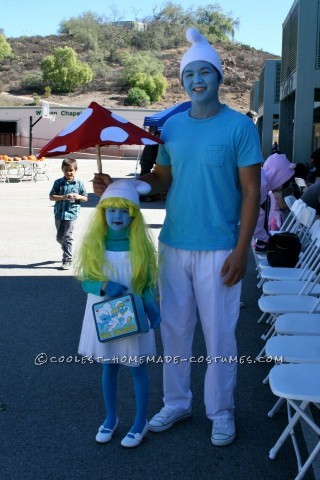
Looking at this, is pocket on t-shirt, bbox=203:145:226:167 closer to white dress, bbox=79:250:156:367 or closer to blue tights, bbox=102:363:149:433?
white dress, bbox=79:250:156:367

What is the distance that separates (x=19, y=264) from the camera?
8.70 m

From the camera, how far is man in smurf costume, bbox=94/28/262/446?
11.2 feet

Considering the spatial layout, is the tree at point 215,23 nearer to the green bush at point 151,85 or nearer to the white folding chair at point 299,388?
the green bush at point 151,85

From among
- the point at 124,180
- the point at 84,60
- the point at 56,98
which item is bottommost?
the point at 124,180

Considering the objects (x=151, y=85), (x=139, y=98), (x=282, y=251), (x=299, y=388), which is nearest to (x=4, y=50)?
(x=151, y=85)

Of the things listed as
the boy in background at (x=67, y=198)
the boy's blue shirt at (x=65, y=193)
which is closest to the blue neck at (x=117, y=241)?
the boy in background at (x=67, y=198)

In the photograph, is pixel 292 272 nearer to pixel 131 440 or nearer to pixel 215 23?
pixel 131 440

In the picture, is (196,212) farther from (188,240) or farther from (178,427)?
(178,427)

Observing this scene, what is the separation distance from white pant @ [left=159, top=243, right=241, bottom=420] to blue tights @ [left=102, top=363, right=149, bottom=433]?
0.27m

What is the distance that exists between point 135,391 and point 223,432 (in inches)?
21.0

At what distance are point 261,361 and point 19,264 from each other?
4586 mm

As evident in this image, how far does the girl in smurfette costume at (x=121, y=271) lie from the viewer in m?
3.47

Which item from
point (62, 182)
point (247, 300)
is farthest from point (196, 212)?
point (62, 182)

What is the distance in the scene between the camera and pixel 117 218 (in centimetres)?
348
